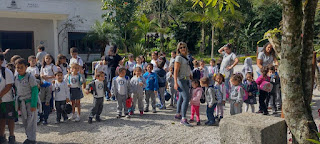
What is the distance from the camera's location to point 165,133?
18.1 ft

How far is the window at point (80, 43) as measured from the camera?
17984 millimetres

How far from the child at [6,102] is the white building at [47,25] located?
10941 mm

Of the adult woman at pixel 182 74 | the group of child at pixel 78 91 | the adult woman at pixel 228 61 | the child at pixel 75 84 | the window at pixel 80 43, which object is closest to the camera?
the group of child at pixel 78 91

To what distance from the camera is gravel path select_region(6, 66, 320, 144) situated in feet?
17.1

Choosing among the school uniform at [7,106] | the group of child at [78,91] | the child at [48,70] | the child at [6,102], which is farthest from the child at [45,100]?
the school uniform at [7,106]

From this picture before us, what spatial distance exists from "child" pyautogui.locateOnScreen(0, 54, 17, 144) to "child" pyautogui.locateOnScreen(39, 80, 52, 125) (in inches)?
47.7

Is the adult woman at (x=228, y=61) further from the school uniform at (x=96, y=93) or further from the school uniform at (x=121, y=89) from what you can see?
the school uniform at (x=96, y=93)

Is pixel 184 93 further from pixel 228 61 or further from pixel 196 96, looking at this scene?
pixel 228 61

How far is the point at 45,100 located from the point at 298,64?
16.7 ft

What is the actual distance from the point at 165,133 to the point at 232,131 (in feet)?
6.61

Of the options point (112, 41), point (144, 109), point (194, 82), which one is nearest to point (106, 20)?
point (112, 41)

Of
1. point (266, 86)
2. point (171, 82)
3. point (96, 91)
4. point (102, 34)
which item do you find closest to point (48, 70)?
point (96, 91)

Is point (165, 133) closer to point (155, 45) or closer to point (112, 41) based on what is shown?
point (112, 41)

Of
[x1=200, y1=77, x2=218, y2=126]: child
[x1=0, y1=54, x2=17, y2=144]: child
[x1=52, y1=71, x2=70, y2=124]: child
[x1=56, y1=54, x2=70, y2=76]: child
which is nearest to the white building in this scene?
[x1=56, y1=54, x2=70, y2=76]: child
